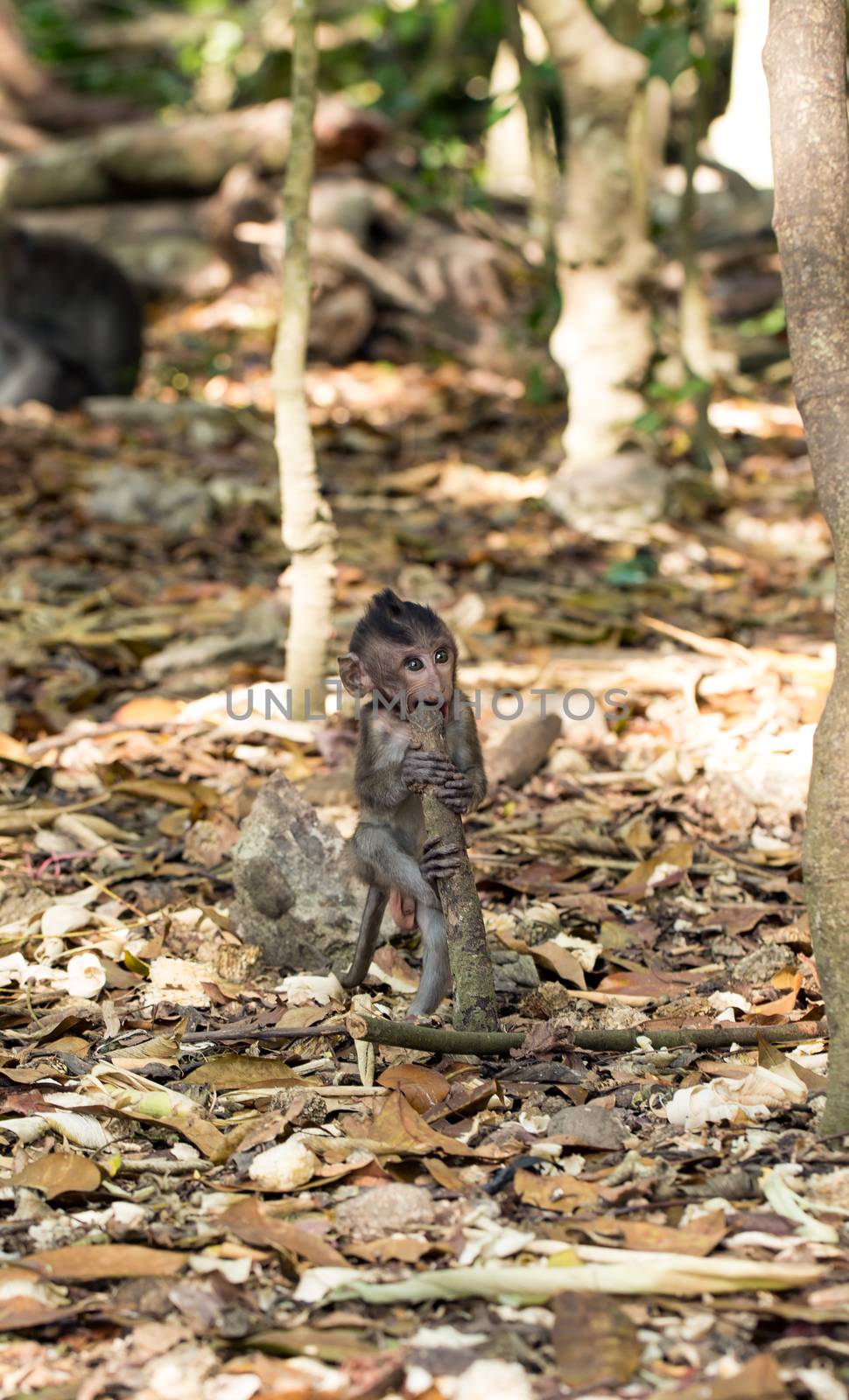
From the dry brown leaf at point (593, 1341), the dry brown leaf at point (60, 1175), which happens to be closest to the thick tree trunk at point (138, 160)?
the dry brown leaf at point (60, 1175)

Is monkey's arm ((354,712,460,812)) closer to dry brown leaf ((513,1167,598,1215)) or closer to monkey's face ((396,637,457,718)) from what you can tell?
monkey's face ((396,637,457,718))

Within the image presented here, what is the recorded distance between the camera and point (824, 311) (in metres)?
3.05

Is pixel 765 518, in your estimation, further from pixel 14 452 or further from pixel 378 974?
pixel 378 974

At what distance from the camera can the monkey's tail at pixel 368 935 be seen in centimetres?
422

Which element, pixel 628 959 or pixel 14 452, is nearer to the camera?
pixel 628 959

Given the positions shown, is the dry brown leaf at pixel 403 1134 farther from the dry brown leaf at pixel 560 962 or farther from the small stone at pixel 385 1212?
the dry brown leaf at pixel 560 962


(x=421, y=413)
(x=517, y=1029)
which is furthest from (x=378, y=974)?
(x=421, y=413)

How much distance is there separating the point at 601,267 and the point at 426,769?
6155mm

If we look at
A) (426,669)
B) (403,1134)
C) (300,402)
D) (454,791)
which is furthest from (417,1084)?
(300,402)

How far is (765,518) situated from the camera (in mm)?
9672

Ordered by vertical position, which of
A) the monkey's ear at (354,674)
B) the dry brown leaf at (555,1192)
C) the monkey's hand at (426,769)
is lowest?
the dry brown leaf at (555,1192)

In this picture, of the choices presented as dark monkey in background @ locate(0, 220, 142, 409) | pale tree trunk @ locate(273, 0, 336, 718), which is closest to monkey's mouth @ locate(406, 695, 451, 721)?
pale tree trunk @ locate(273, 0, 336, 718)

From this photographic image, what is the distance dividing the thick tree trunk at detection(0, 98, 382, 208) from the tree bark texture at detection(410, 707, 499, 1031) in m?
11.7

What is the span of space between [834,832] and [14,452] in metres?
7.78
